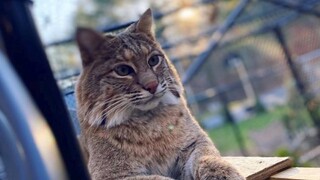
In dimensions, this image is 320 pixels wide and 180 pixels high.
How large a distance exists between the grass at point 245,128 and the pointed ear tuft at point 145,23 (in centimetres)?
476

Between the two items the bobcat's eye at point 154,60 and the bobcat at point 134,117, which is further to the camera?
the bobcat's eye at point 154,60

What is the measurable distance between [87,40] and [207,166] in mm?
454

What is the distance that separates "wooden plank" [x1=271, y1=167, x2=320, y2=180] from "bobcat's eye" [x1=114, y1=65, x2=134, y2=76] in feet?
1.55

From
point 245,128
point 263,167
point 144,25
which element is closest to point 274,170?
point 263,167

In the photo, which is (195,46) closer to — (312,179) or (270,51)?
(270,51)

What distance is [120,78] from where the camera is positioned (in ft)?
4.21

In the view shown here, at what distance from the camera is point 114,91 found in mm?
1286

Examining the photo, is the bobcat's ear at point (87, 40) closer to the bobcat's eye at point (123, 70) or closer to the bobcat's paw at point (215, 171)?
the bobcat's eye at point (123, 70)

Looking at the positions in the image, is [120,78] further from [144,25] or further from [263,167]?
[263,167]

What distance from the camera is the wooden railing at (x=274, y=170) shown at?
124 centimetres

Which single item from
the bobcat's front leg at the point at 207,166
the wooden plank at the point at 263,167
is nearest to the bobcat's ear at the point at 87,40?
the bobcat's front leg at the point at 207,166

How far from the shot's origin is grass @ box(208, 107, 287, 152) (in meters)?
6.46

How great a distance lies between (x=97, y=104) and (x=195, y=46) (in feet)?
12.7

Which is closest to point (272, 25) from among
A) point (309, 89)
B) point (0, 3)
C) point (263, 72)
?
point (309, 89)
